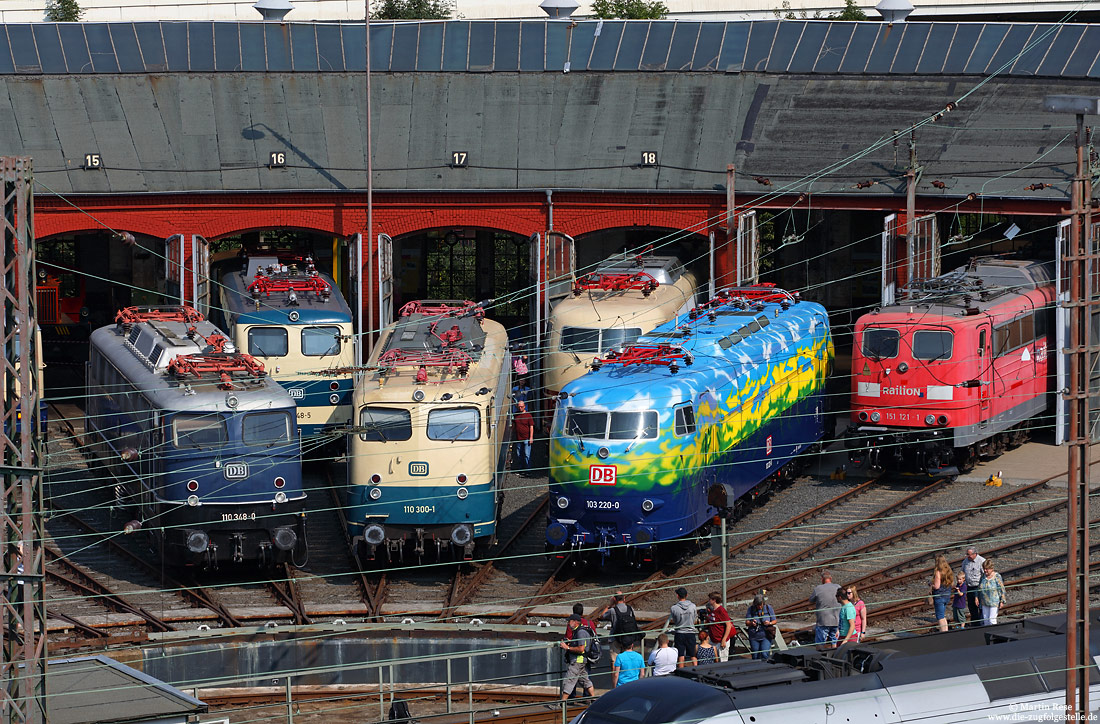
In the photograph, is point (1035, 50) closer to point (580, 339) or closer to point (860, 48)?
point (860, 48)

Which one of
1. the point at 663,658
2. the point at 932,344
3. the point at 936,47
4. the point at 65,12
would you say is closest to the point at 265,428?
the point at 663,658

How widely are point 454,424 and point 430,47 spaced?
20.3 metres

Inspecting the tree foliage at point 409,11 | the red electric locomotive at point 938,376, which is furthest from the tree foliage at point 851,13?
the red electric locomotive at point 938,376

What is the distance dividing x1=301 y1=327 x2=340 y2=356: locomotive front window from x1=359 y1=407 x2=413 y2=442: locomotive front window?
6.48 meters

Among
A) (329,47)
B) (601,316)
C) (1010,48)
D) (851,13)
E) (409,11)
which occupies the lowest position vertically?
(601,316)

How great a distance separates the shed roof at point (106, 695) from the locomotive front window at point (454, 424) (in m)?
9.37

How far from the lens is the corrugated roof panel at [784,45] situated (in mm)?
42188

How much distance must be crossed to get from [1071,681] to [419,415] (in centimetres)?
1288

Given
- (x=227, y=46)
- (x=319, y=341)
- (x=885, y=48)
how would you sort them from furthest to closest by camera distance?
(x=227, y=46)
(x=885, y=48)
(x=319, y=341)

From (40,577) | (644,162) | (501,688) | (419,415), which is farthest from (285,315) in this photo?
(40,577)

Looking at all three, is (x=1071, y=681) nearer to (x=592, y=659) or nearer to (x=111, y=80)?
(x=592, y=659)

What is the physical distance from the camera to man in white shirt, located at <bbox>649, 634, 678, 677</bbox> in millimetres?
18234

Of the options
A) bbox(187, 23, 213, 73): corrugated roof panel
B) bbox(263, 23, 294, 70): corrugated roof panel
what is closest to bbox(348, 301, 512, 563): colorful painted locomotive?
bbox(263, 23, 294, 70): corrugated roof panel

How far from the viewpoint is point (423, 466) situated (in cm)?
2505
